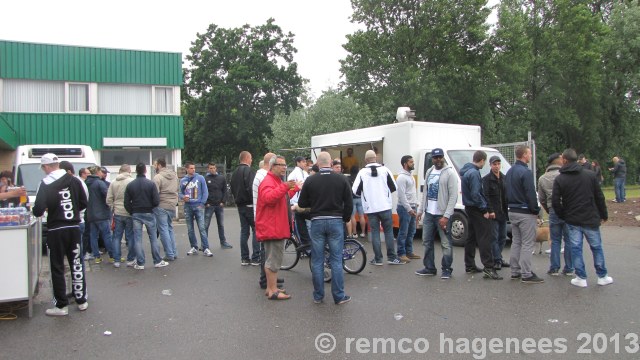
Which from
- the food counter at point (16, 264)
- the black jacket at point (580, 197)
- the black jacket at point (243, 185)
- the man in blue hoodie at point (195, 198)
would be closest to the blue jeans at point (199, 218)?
the man in blue hoodie at point (195, 198)

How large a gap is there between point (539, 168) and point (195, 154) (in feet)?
83.5

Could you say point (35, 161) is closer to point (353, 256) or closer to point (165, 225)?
point (165, 225)

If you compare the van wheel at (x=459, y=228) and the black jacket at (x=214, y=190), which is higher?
the black jacket at (x=214, y=190)

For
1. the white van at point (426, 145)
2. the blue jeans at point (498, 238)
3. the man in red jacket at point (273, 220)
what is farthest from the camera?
the white van at point (426, 145)

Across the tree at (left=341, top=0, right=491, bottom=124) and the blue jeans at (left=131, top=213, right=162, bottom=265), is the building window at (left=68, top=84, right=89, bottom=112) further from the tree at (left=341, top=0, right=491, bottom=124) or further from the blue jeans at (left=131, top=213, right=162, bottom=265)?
the blue jeans at (left=131, top=213, right=162, bottom=265)

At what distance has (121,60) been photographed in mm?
22219

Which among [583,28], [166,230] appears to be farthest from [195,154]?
[166,230]

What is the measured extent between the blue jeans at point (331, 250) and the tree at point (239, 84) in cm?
3224

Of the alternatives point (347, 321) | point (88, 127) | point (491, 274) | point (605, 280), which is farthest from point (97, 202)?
point (88, 127)

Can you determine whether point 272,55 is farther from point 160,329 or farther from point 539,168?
point 160,329

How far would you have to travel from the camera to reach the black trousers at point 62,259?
6293 mm

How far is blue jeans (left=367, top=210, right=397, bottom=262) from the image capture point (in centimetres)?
910

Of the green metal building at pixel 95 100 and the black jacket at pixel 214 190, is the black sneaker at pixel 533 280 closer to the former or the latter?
the black jacket at pixel 214 190

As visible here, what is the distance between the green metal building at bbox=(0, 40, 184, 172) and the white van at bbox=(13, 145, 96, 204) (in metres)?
8.42
